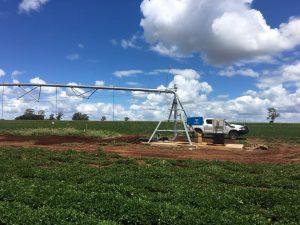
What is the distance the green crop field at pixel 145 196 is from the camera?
11.5 m

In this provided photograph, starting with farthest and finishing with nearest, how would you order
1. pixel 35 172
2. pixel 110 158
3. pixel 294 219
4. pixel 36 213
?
pixel 110 158 < pixel 35 172 < pixel 294 219 < pixel 36 213

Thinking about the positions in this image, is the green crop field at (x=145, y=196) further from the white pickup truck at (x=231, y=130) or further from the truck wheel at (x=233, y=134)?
the truck wheel at (x=233, y=134)

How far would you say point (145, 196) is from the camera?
45.6 ft

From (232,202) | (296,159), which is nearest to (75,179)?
(232,202)

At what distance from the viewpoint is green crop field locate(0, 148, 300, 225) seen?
11547 millimetres

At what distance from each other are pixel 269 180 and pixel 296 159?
10.6 meters

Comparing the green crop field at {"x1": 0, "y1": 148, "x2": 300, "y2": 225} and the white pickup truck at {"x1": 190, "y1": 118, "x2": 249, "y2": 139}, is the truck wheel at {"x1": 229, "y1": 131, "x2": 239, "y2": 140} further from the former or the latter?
the green crop field at {"x1": 0, "y1": 148, "x2": 300, "y2": 225}

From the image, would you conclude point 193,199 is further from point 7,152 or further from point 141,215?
point 7,152

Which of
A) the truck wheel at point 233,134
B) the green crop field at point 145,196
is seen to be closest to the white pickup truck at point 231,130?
the truck wheel at point 233,134

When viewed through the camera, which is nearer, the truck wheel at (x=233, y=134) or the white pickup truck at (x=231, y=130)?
the white pickup truck at (x=231, y=130)

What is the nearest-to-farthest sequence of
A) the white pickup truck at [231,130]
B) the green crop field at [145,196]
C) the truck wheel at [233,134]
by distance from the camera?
the green crop field at [145,196] → the white pickup truck at [231,130] → the truck wheel at [233,134]

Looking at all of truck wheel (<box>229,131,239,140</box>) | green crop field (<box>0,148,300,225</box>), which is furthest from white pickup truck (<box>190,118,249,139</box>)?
green crop field (<box>0,148,300,225</box>)

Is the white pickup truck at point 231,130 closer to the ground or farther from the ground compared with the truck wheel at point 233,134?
farther from the ground

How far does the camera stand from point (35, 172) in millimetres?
18281
